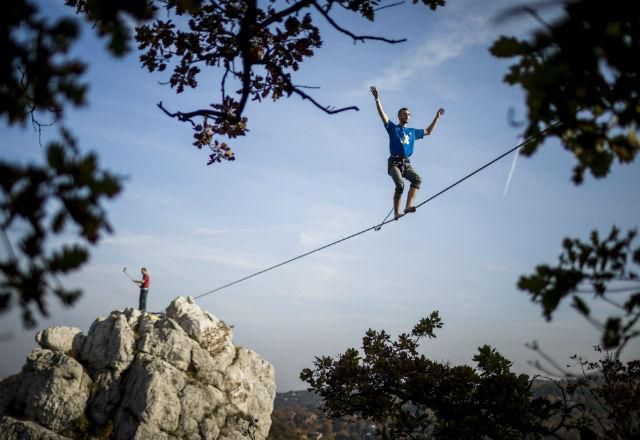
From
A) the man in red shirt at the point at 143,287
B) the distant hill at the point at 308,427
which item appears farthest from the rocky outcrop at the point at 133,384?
the distant hill at the point at 308,427

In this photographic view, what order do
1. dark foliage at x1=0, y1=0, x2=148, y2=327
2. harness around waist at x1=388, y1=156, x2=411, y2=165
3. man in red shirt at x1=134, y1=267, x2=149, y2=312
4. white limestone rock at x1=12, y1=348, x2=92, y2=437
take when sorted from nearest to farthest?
dark foliage at x1=0, y1=0, x2=148, y2=327 < harness around waist at x1=388, y1=156, x2=411, y2=165 < man in red shirt at x1=134, y1=267, x2=149, y2=312 < white limestone rock at x1=12, y1=348, x2=92, y2=437

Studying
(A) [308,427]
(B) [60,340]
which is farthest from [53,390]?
(A) [308,427]

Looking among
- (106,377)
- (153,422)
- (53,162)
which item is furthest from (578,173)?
(106,377)

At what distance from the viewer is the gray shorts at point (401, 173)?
7.93 meters

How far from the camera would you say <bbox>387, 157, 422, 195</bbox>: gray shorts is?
7930 mm

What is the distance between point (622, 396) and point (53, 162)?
7770 mm

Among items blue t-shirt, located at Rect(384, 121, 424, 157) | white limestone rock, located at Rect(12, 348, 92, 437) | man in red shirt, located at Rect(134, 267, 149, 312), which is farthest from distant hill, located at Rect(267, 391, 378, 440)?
blue t-shirt, located at Rect(384, 121, 424, 157)

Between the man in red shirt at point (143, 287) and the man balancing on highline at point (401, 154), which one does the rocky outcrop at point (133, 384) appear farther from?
the man balancing on highline at point (401, 154)

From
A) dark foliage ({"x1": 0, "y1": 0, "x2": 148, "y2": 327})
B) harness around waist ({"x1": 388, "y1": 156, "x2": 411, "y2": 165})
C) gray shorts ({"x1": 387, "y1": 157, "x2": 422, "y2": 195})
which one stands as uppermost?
→ harness around waist ({"x1": 388, "y1": 156, "x2": 411, "y2": 165})

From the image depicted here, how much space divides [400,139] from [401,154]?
0.31 m

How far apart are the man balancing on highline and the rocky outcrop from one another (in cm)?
1863

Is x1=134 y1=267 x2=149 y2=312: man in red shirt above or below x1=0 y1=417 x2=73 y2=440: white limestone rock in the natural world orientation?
above

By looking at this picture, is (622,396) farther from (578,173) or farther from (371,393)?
(578,173)

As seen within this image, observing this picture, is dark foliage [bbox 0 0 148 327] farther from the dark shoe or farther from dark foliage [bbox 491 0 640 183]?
the dark shoe
